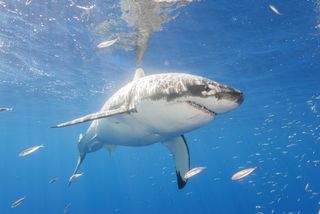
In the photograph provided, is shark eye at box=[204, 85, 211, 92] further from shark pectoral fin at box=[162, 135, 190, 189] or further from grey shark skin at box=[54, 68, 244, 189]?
shark pectoral fin at box=[162, 135, 190, 189]

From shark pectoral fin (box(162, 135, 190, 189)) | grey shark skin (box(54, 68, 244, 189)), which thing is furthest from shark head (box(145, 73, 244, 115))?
shark pectoral fin (box(162, 135, 190, 189))

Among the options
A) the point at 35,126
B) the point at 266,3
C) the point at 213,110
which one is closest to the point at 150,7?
the point at 266,3

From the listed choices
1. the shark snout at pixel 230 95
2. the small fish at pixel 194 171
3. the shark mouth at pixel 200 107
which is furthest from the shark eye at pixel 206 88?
the small fish at pixel 194 171

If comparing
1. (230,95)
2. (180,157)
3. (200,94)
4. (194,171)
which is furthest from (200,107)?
(180,157)

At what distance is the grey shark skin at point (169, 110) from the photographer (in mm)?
4293

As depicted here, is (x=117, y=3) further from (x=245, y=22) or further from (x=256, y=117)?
(x=256, y=117)

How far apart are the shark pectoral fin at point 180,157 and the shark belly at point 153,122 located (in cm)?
73

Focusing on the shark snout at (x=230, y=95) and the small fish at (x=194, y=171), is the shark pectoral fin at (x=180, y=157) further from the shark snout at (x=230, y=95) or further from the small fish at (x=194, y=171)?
the shark snout at (x=230, y=95)

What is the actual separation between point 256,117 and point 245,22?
95.1 ft

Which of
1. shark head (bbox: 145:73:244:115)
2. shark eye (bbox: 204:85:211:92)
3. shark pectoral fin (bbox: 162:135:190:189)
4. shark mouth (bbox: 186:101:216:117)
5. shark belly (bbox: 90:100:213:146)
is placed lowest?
shark pectoral fin (bbox: 162:135:190:189)

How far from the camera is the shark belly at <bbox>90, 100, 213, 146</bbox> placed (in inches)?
183

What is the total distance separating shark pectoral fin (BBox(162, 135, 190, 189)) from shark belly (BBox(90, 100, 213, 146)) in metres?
0.73

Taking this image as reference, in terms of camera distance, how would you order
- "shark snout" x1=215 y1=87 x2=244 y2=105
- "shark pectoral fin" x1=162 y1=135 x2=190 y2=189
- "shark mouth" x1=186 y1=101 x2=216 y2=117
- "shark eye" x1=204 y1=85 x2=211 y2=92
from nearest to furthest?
"shark snout" x1=215 y1=87 x2=244 y2=105 < "shark eye" x1=204 y1=85 x2=211 y2=92 < "shark mouth" x1=186 y1=101 x2=216 y2=117 < "shark pectoral fin" x1=162 y1=135 x2=190 y2=189

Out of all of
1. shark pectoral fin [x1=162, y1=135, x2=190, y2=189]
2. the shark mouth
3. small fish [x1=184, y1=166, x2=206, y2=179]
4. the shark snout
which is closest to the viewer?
the shark snout
